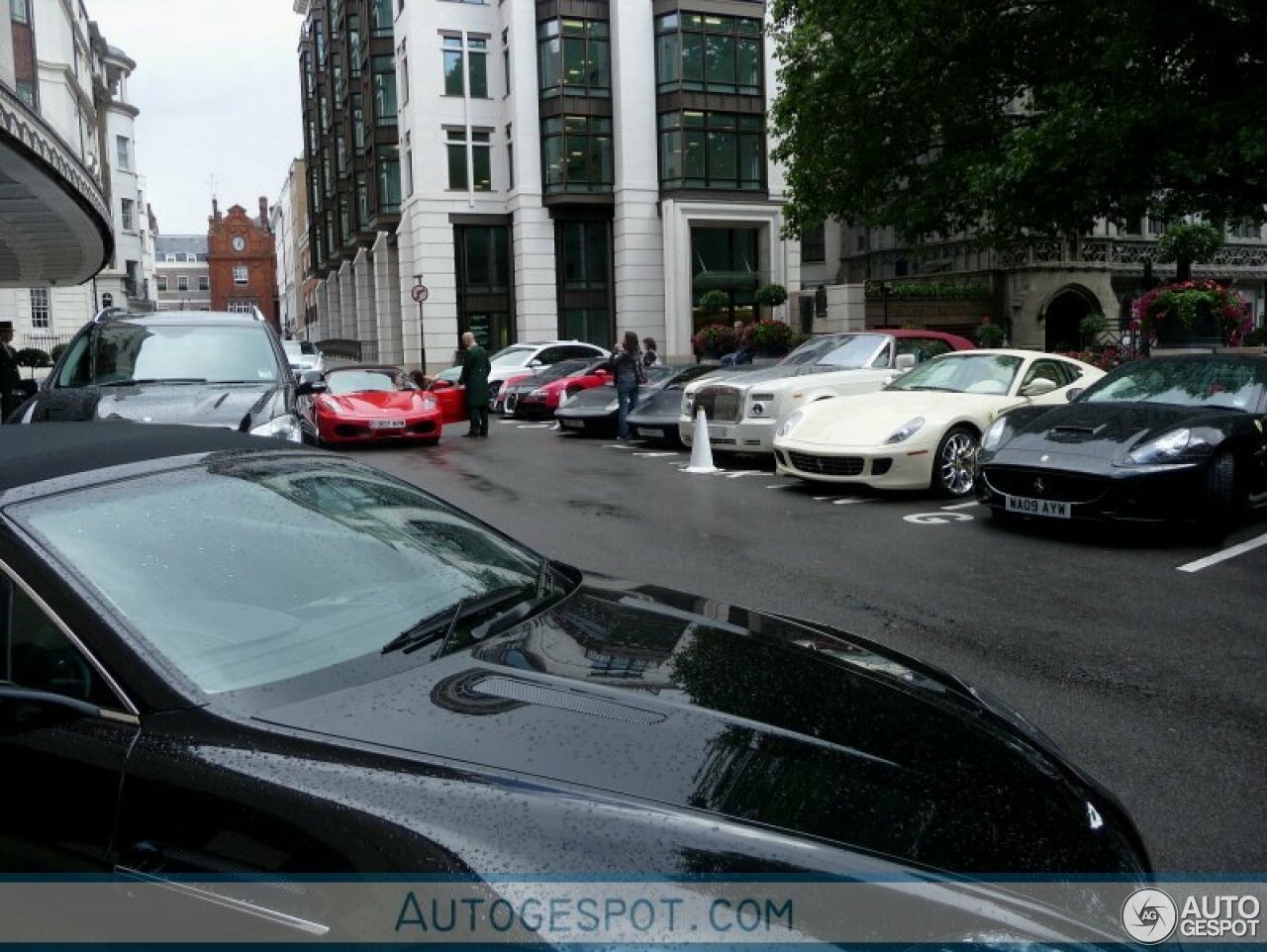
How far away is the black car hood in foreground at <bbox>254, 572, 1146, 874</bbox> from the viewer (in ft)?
6.66

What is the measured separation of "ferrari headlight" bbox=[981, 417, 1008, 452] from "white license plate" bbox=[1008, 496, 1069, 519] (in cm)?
55

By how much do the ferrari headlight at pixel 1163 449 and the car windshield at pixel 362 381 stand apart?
1233 centimetres

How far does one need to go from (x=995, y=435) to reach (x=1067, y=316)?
97.5 ft

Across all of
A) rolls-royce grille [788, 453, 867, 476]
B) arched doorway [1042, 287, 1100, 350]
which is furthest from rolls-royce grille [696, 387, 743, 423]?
arched doorway [1042, 287, 1100, 350]

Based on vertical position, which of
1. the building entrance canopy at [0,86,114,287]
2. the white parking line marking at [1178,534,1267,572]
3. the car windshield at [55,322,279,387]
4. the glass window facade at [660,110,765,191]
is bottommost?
the white parking line marking at [1178,534,1267,572]

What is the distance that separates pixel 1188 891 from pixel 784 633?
1.17 meters

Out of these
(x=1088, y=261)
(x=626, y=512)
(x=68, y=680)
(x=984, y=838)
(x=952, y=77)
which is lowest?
(x=626, y=512)

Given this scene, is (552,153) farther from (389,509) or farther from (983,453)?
(389,509)

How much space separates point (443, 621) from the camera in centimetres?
284

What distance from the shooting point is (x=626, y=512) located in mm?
10273

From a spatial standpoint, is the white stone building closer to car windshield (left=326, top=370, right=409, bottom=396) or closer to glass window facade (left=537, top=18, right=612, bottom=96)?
car windshield (left=326, top=370, right=409, bottom=396)

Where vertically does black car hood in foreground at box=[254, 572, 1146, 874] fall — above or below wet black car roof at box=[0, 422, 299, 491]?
below

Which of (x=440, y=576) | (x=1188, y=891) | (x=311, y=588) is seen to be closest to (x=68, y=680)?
(x=311, y=588)

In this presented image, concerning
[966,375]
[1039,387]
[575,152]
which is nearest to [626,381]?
[966,375]
